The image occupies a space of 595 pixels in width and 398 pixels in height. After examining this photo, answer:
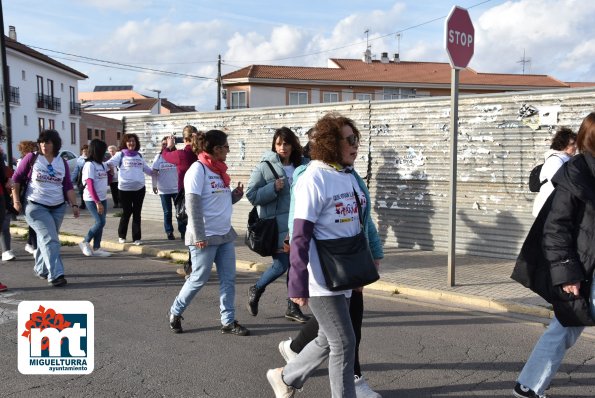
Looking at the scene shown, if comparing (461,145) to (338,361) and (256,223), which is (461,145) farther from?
(338,361)

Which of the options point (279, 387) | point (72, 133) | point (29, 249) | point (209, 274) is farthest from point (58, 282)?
point (72, 133)

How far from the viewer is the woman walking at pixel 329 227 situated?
3.36m

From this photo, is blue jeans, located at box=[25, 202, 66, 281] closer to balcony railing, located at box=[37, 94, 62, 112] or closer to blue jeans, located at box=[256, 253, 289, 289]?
blue jeans, located at box=[256, 253, 289, 289]

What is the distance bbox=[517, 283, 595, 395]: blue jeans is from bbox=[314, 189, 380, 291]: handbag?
51.2 inches

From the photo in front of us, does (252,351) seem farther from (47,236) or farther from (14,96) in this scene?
(14,96)

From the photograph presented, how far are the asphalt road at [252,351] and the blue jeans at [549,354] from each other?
42 cm

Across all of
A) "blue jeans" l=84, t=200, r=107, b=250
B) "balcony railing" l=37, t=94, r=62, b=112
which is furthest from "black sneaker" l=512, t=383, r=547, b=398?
"balcony railing" l=37, t=94, r=62, b=112

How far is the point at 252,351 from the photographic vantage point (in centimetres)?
504

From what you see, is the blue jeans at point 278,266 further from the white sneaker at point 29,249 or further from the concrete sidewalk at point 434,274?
the white sneaker at point 29,249

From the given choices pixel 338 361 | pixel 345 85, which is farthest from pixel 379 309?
pixel 345 85

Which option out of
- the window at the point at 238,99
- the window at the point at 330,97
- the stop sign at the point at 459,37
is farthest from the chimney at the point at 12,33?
the stop sign at the point at 459,37

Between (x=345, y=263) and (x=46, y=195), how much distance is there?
543 centimetres

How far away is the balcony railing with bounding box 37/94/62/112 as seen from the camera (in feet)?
169

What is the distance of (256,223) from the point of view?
5.58m
